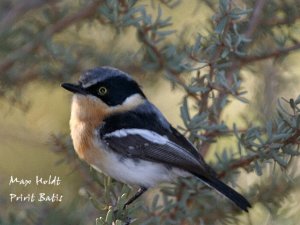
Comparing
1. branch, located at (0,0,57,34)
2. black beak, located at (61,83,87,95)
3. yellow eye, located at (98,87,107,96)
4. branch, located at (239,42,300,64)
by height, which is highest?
branch, located at (0,0,57,34)

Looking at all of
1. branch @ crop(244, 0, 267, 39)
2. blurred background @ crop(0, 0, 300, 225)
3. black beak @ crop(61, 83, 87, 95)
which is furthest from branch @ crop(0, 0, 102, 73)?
branch @ crop(244, 0, 267, 39)

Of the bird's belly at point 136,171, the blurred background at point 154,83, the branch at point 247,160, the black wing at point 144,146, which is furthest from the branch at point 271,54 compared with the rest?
the bird's belly at point 136,171

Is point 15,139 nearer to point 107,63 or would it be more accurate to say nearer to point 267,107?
point 107,63

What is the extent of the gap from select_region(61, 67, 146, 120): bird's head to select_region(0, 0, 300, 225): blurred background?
97mm

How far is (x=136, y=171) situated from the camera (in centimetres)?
329

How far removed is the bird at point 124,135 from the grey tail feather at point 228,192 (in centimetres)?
16

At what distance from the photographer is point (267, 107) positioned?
9.85ft

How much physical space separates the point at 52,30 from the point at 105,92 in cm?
78

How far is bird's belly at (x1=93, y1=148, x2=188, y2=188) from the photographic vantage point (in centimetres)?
316

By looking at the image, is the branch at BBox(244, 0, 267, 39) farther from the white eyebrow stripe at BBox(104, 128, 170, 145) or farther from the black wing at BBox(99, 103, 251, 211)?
the white eyebrow stripe at BBox(104, 128, 170, 145)

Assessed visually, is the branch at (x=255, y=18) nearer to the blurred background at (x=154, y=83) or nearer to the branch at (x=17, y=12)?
the blurred background at (x=154, y=83)

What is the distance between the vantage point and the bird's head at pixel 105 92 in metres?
3.20

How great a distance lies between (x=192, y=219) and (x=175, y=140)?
669 mm

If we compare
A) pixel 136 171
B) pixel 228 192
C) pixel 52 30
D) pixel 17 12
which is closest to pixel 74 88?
pixel 52 30
